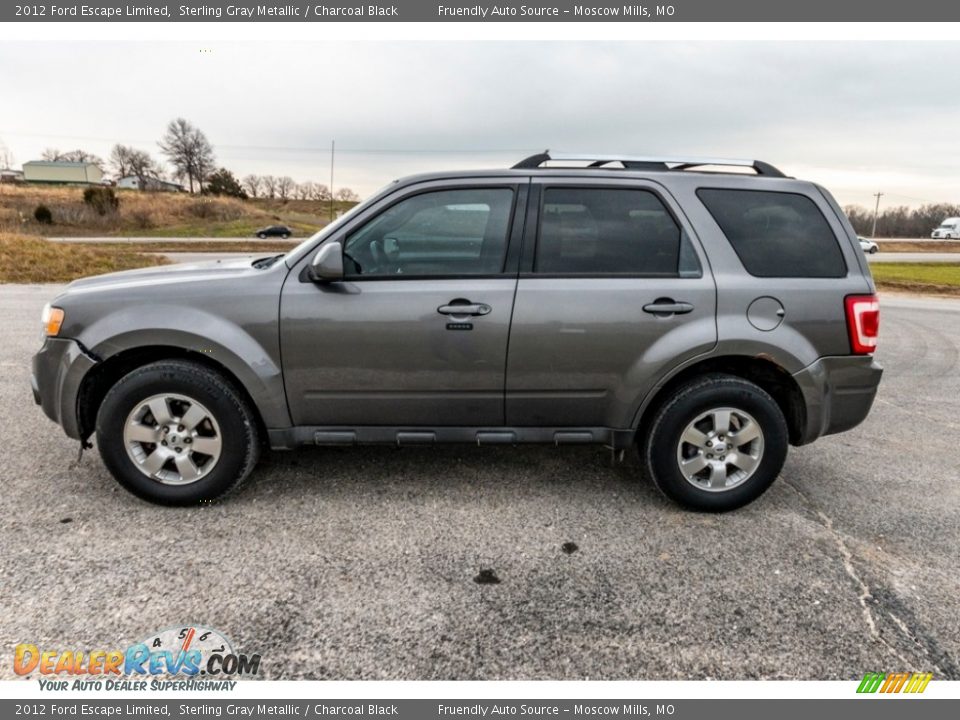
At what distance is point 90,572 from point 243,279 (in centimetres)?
157

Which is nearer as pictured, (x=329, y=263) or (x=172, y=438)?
(x=329, y=263)

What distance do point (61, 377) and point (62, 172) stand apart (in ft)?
342

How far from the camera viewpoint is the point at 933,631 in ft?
8.11

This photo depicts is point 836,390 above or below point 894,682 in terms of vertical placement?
above

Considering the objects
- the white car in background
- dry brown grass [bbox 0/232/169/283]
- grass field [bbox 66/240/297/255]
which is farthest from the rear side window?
the white car in background

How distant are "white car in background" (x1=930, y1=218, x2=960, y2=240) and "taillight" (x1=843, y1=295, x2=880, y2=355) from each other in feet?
220

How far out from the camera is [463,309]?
319cm

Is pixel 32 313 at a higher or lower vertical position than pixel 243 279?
lower

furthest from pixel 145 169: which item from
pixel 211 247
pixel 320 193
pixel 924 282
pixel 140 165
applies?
pixel 924 282

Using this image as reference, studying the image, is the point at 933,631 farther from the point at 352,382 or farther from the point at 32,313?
the point at 32,313

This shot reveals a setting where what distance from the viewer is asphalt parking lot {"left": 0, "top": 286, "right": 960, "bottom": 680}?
2320 mm

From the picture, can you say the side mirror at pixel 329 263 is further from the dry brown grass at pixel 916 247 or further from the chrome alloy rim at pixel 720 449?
the dry brown grass at pixel 916 247

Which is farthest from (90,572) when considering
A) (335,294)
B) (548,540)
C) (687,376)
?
(687,376)

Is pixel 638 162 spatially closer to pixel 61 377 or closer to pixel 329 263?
pixel 329 263
